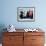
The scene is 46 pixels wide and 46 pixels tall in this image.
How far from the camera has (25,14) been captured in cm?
445

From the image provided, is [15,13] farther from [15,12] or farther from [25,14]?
[25,14]

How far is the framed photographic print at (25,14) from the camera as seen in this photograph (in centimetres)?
443

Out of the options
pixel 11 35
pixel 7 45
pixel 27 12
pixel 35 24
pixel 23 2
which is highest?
pixel 23 2

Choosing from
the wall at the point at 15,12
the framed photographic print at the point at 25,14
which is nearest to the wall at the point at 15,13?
the wall at the point at 15,12

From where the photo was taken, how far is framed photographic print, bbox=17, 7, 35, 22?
4426 mm

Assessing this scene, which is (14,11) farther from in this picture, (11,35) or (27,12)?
(11,35)

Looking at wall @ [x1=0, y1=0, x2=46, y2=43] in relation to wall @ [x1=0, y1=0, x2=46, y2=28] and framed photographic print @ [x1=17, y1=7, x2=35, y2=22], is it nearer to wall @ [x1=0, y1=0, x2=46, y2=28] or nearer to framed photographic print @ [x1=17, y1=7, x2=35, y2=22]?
wall @ [x1=0, y1=0, x2=46, y2=28]

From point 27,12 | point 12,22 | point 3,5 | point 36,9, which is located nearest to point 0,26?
point 12,22

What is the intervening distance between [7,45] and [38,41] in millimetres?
930

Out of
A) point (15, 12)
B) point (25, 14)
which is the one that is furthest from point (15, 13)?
point (25, 14)

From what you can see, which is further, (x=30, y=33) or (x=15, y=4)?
(x=15, y=4)

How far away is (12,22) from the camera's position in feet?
14.6

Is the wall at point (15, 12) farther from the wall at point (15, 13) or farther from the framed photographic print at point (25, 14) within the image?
the framed photographic print at point (25, 14)

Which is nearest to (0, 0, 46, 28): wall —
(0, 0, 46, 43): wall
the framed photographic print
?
(0, 0, 46, 43): wall
